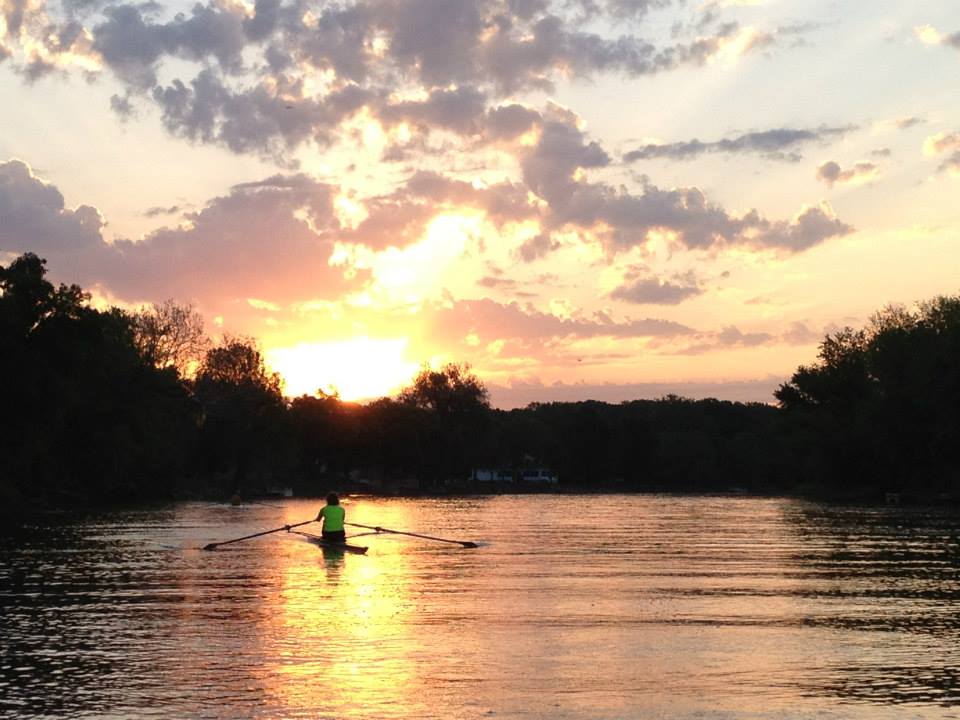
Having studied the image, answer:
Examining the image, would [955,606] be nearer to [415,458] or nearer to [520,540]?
[520,540]

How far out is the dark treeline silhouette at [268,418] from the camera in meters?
83.5

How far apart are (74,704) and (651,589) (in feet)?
53.0

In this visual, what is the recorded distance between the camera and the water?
15.0 metres

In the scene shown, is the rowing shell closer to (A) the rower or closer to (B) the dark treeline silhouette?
(A) the rower

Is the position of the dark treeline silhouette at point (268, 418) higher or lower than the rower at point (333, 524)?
higher

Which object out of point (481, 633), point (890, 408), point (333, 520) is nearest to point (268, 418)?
point (890, 408)

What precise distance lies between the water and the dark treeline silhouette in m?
45.8

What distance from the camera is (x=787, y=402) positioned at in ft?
490

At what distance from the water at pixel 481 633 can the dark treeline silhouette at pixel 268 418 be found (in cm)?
4575

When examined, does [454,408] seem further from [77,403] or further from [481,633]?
[481,633]

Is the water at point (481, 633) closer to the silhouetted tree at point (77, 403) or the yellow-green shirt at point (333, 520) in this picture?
the yellow-green shirt at point (333, 520)

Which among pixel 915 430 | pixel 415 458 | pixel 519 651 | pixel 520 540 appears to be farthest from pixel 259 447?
pixel 519 651

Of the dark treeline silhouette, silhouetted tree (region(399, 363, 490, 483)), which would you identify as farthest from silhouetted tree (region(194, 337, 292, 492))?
silhouetted tree (region(399, 363, 490, 483))

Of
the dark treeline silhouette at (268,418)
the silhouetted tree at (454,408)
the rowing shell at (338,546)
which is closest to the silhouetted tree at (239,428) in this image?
the dark treeline silhouette at (268,418)
